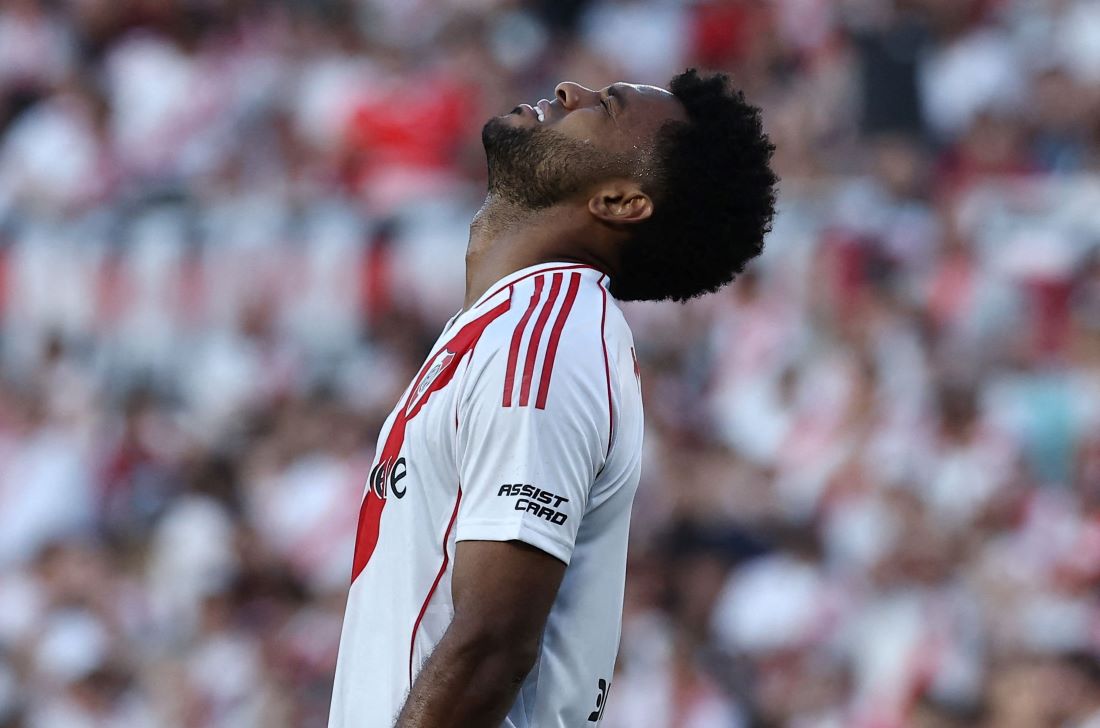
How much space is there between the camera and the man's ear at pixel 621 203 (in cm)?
314

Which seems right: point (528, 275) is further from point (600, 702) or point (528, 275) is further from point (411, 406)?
point (600, 702)

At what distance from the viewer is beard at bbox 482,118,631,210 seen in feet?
10.4

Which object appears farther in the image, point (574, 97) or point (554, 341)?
point (574, 97)

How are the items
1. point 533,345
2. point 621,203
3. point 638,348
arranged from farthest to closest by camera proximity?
point 638,348 → point 621,203 → point 533,345

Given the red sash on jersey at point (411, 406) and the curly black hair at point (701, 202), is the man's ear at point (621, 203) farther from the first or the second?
the red sash on jersey at point (411, 406)

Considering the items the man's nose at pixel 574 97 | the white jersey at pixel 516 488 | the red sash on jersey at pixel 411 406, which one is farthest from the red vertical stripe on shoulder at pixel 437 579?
the man's nose at pixel 574 97

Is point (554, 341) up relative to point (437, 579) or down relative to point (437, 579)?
up

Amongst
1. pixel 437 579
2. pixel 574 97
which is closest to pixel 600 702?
pixel 437 579

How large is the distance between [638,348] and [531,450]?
256 inches

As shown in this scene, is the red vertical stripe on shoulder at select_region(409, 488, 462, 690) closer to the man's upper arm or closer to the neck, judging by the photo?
the man's upper arm

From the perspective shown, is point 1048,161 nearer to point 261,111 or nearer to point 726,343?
point 726,343

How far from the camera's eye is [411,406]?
2994 millimetres

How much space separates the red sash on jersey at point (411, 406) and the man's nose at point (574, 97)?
19.1 inches

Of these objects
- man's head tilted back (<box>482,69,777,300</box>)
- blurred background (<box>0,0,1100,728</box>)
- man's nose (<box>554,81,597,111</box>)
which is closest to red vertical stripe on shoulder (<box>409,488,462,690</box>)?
man's head tilted back (<box>482,69,777,300</box>)
